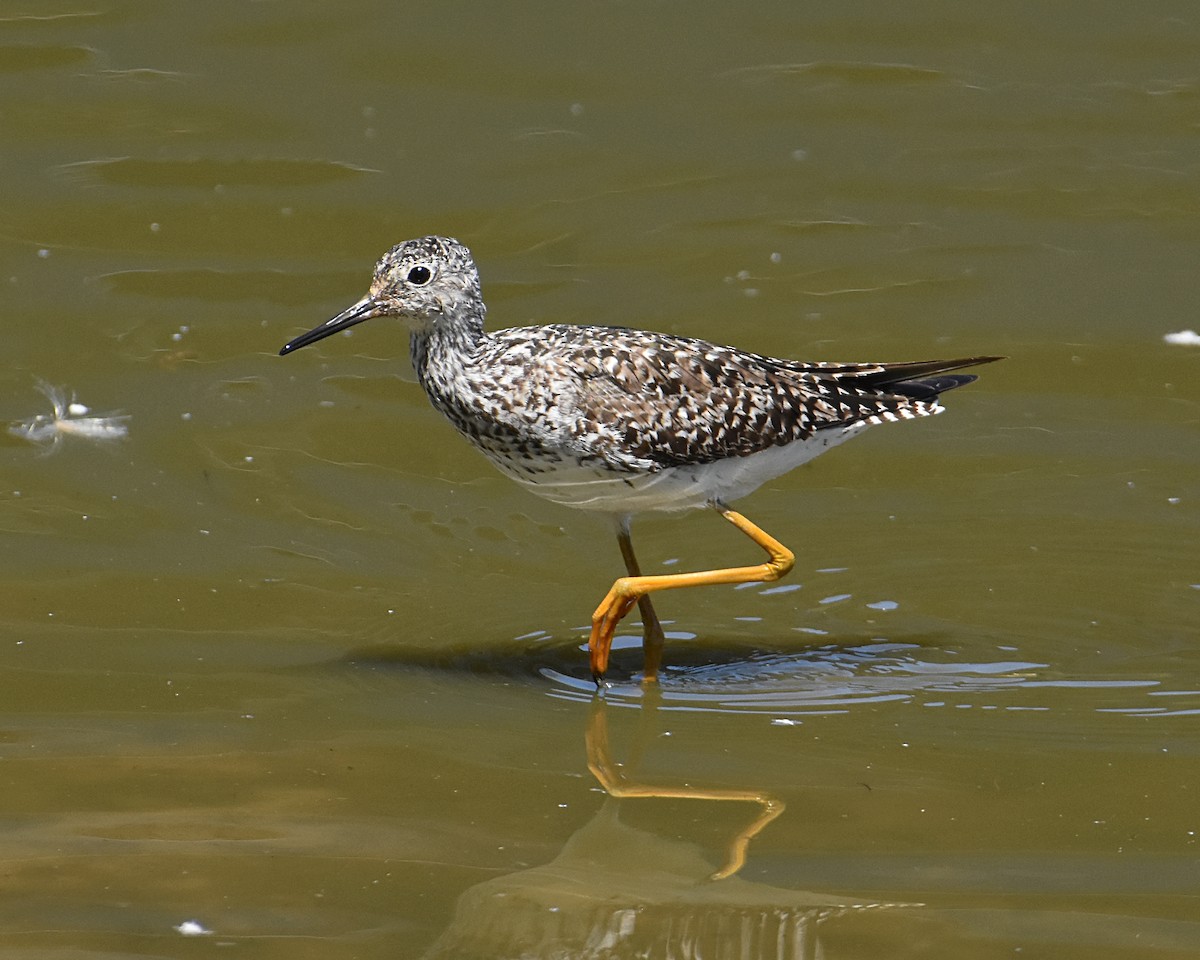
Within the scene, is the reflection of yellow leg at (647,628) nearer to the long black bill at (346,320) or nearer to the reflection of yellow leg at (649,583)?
the reflection of yellow leg at (649,583)

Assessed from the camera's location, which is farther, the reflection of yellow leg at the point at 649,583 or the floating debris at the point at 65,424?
the floating debris at the point at 65,424

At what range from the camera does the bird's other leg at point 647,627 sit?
8.20 meters

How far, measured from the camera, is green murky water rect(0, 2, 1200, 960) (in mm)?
6145

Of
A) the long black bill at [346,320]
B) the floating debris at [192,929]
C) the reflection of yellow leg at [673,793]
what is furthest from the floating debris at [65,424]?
the floating debris at [192,929]

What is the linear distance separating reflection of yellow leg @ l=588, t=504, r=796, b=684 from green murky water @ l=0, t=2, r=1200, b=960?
0.21 metres

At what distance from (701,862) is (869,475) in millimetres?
4481

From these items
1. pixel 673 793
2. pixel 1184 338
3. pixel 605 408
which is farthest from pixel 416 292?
pixel 1184 338

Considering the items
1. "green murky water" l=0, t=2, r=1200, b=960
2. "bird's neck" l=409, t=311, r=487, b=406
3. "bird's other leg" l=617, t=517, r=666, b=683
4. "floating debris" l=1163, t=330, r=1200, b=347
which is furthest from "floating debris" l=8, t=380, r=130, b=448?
"floating debris" l=1163, t=330, r=1200, b=347

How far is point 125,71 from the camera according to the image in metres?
13.0

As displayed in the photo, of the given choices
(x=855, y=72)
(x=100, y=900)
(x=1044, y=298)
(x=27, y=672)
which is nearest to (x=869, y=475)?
(x=1044, y=298)

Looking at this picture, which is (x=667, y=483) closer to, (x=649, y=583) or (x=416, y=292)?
(x=649, y=583)

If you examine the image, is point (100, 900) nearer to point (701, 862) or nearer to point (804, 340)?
point (701, 862)

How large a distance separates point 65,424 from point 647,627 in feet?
12.7

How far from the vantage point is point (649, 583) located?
8188 mm
